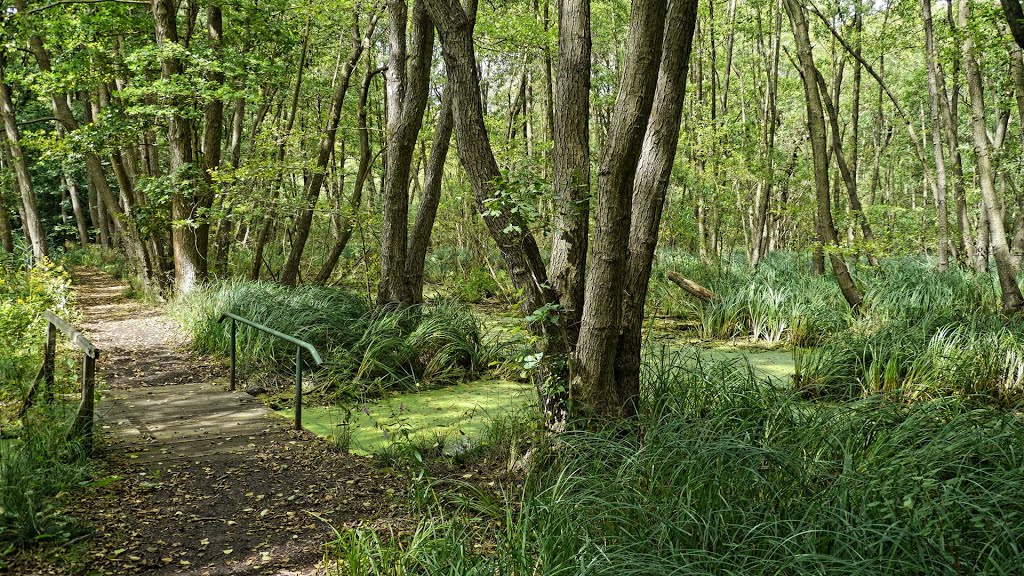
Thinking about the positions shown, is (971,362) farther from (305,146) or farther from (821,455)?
(305,146)

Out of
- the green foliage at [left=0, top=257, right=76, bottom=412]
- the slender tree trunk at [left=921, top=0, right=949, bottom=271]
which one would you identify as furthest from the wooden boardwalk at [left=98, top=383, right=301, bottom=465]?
the slender tree trunk at [left=921, top=0, right=949, bottom=271]

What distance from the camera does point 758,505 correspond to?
8.96 ft

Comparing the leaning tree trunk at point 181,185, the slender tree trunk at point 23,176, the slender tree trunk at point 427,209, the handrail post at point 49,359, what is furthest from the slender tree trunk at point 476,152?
the slender tree trunk at point 23,176

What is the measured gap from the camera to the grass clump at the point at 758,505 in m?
2.37

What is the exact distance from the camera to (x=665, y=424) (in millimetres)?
3822

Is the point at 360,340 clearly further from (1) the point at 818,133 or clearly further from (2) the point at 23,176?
(2) the point at 23,176

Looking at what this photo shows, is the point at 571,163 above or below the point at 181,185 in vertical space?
below

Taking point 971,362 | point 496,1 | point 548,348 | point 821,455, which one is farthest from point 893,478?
point 496,1

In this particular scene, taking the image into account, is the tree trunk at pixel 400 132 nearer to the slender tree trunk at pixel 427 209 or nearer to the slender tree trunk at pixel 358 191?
the slender tree trunk at pixel 427 209

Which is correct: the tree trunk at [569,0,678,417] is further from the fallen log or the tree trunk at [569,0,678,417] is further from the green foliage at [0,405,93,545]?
the fallen log

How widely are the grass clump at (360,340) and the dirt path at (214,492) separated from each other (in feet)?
2.61

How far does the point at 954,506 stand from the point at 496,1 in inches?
505

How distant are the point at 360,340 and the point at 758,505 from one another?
496 cm

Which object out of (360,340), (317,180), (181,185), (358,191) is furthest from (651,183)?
(181,185)
